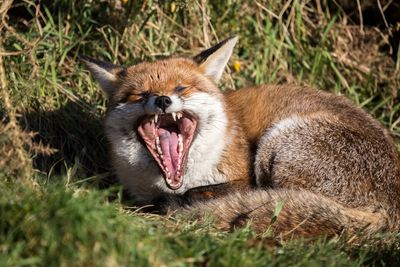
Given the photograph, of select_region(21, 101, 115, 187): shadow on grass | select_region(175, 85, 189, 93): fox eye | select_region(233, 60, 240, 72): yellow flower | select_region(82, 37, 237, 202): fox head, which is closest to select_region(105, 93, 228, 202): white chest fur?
select_region(82, 37, 237, 202): fox head

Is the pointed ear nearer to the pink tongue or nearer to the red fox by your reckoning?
the red fox

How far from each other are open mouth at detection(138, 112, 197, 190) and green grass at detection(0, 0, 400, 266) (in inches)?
17.3

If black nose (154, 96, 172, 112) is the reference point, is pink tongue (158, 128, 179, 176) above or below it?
below

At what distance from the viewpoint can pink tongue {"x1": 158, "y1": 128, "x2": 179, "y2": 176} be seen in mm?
5141

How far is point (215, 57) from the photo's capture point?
18.3ft

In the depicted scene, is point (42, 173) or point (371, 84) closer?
point (42, 173)

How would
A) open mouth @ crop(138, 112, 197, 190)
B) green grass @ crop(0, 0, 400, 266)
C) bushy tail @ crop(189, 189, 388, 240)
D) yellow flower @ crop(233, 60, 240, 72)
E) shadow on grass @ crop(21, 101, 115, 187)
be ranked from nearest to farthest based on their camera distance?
green grass @ crop(0, 0, 400, 266) < bushy tail @ crop(189, 189, 388, 240) < open mouth @ crop(138, 112, 197, 190) < shadow on grass @ crop(21, 101, 115, 187) < yellow flower @ crop(233, 60, 240, 72)

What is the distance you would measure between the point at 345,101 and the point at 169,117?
172cm

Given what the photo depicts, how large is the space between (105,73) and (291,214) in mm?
1959

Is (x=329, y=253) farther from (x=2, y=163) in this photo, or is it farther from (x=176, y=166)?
(x=2, y=163)

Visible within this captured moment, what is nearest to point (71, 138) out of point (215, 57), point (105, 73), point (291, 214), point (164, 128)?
point (105, 73)

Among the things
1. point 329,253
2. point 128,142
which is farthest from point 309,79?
point 329,253

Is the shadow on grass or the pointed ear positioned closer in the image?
the pointed ear

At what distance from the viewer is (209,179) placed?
5.29 meters
